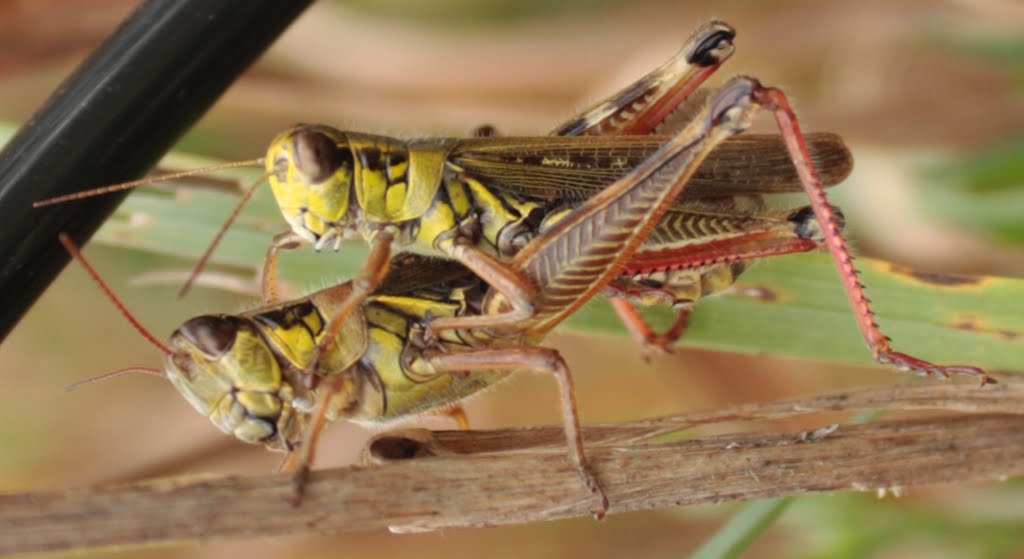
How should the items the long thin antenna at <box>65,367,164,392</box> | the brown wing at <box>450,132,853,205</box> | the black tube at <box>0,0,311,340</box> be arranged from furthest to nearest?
the brown wing at <box>450,132,853,205</box> → the long thin antenna at <box>65,367,164,392</box> → the black tube at <box>0,0,311,340</box>

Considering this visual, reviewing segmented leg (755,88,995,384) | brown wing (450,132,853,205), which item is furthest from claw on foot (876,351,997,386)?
brown wing (450,132,853,205)

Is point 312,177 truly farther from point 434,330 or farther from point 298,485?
point 298,485

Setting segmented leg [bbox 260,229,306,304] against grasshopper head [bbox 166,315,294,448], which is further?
segmented leg [bbox 260,229,306,304]

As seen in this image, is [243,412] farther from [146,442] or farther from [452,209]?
[146,442]

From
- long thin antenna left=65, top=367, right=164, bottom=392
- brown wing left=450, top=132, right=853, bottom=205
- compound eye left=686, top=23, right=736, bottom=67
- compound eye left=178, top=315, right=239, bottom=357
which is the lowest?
long thin antenna left=65, top=367, right=164, bottom=392

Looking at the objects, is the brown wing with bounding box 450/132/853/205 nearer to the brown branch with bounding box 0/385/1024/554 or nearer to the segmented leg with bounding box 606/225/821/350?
the segmented leg with bounding box 606/225/821/350

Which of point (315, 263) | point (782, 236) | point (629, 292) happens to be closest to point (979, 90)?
point (782, 236)

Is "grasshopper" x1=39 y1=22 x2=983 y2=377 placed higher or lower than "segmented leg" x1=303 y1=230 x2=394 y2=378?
higher
